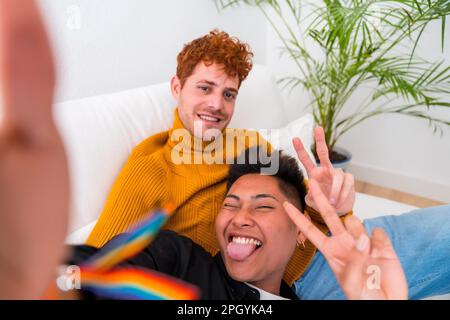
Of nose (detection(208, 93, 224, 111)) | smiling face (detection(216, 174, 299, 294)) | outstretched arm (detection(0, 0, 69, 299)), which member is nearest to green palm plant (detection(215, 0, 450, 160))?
nose (detection(208, 93, 224, 111))

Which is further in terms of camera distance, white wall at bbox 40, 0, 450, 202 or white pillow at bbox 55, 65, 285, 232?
white wall at bbox 40, 0, 450, 202

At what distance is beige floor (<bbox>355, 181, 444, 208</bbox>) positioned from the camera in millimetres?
2467

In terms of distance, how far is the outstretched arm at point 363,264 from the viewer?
614mm

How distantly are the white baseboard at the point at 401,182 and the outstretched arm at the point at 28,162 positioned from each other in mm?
2587

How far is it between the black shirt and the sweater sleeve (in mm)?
150

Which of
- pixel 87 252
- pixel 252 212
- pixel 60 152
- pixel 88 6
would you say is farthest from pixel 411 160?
pixel 60 152

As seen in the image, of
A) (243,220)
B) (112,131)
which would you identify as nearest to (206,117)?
(112,131)

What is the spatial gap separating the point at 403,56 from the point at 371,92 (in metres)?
0.28

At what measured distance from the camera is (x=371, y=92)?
252 cm

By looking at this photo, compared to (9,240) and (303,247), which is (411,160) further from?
(9,240)

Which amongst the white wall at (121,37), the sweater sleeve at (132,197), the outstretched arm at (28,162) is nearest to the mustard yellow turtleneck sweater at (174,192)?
the sweater sleeve at (132,197)

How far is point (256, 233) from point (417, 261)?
1.62ft

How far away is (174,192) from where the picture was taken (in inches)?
47.4

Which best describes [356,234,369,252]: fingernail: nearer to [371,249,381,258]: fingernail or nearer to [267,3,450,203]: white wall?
[371,249,381,258]: fingernail
